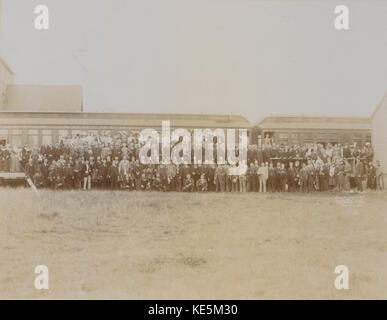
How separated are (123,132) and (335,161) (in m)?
3.84

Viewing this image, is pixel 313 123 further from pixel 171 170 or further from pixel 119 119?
pixel 119 119

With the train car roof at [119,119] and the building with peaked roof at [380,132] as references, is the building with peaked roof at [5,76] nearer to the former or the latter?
the train car roof at [119,119]

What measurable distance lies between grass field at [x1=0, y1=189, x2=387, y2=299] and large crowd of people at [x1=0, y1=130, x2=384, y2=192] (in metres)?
0.45

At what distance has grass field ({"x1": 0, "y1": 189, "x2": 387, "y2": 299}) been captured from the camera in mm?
3482

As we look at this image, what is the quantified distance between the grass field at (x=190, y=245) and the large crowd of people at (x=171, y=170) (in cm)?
45

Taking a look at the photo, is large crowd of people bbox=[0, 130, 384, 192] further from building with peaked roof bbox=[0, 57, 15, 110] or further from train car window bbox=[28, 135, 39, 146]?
building with peaked roof bbox=[0, 57, 15, 110]

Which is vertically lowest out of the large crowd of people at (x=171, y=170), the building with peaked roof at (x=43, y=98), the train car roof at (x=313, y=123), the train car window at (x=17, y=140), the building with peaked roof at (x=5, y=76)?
the large crowd of people at (x=171, y=170)

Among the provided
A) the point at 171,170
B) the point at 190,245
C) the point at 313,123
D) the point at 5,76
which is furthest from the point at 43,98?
the point at 313,123

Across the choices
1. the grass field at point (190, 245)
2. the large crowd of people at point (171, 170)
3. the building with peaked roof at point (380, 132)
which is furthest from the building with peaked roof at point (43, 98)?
the building with peaked roof at point (380, 132)

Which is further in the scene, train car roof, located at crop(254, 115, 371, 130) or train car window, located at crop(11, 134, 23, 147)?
train car window, located at crop(11, 134, 23, 147)

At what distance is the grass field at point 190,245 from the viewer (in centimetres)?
348

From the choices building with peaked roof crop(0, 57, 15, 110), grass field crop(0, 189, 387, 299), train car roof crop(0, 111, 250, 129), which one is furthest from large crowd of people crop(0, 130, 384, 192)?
building with peaked roof crop(0, 57, 15, 110)

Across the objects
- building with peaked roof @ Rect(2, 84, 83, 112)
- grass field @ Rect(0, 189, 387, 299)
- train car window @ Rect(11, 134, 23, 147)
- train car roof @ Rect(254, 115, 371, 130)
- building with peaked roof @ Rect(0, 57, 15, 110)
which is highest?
building with peaked roof @ Rect(0, 57, 15, 110)
